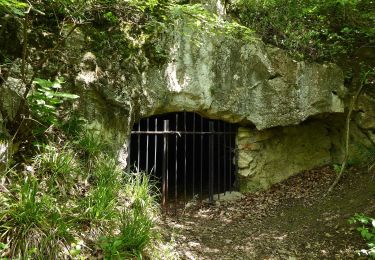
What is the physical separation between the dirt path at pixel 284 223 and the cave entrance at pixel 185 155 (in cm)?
61

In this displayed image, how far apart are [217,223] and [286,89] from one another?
9.05 feet

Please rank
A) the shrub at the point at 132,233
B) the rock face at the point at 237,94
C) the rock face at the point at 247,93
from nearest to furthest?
the shrub at the point at 132,233 → the rock face at the point at 237,94 → the rock face at the point at 247,93

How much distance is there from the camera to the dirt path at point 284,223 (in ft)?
14.7

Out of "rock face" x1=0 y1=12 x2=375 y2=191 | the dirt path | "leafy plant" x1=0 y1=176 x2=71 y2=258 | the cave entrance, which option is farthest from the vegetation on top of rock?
"leafy plant" x1=0 y1=176 x2=71 y2=258

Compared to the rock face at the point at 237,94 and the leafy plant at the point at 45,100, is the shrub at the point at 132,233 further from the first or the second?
the leafy plant at the point at 45,100

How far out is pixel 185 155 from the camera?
20.0ft

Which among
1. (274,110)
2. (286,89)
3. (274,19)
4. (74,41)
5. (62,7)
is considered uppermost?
(274,19)

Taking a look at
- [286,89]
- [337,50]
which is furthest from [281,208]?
[337,50]

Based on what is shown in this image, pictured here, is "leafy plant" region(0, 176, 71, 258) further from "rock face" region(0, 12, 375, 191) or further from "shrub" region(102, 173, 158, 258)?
"rock face" region(0, 12, 375, 191)

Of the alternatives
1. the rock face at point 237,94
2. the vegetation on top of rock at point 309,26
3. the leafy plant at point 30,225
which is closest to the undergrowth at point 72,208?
the leafy plant at point 30,225

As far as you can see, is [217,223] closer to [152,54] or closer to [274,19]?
[152,54]

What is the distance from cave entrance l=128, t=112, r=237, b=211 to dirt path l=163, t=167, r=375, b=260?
1.99ft

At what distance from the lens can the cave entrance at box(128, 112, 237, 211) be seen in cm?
562

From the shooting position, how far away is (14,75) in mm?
3996
